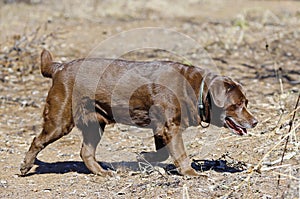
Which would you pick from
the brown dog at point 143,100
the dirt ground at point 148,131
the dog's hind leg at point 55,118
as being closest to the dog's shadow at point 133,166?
the dirt ground at point 148,131

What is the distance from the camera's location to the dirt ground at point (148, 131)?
5.45 metres

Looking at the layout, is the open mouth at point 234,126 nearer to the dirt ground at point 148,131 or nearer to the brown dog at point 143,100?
the brown dog at point 143,100

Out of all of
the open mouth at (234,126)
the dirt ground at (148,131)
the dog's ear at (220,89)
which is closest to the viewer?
the dirt ground at (148,131)

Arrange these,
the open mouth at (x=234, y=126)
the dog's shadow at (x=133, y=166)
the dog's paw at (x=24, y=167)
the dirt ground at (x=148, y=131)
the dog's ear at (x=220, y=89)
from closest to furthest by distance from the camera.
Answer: the dirt ground at (x=148, y=131), the dog's ear at (x=220, y=89), the open mouth at (x=234, y=126), the dog's shadow at (x=133, y=166), the dog's paw at (x=24, y=167)

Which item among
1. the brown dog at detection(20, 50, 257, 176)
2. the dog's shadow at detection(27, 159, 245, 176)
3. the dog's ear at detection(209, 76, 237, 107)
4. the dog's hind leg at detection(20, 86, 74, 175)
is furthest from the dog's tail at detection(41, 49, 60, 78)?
the dog's ear at detection(209, 76, 237, 107)

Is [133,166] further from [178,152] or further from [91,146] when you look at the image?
[178,152]

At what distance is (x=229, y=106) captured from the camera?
5.66m

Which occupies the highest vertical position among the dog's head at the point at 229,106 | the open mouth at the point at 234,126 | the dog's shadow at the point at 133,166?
the dog's head at the point at 229,106

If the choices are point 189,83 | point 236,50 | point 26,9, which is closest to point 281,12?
point 236,50

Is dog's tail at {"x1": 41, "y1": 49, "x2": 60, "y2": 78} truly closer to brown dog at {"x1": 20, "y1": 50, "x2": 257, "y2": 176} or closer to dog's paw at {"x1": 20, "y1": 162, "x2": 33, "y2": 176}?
brown dog at {"x1": 20, "y1": 50, "x2": 257, "y2": 176}

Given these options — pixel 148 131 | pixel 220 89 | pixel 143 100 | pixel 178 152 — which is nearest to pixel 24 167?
pixel 143 100

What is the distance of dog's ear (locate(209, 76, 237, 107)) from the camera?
18.2ft

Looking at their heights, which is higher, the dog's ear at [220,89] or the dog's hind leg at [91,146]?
the dog's ear at [220,89]

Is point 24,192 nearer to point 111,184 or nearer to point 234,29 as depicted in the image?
point 111,184
